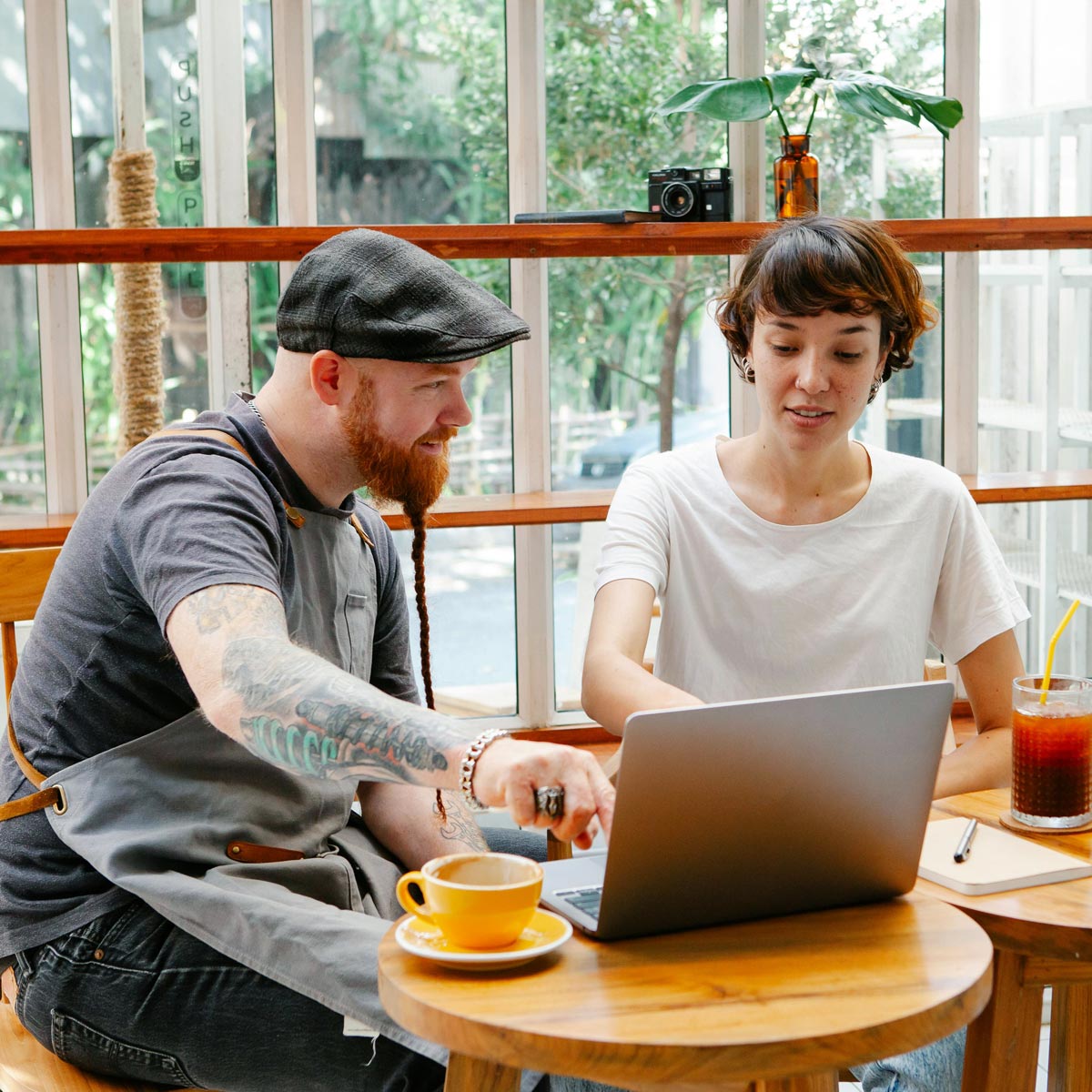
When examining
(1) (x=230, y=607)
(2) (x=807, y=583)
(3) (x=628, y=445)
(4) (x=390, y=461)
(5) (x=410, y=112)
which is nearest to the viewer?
(1) (x=230, y=607)

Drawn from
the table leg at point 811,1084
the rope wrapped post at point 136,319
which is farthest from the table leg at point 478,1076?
the rope wrapped post at point 136,319

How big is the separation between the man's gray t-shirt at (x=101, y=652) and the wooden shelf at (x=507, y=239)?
1.22 m

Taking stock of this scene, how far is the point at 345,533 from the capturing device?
171 cm

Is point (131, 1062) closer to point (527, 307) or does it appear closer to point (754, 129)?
point (527, 307)

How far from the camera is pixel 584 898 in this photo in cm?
118

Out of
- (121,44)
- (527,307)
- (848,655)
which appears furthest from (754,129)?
(848,655)

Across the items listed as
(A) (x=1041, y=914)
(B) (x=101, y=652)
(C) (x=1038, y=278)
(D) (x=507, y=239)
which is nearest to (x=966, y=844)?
(A) (x=1041, y=914)

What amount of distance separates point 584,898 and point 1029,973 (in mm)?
458

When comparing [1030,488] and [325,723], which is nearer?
[325,723]

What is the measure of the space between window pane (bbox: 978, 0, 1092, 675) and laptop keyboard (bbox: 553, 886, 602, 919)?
8.62ft

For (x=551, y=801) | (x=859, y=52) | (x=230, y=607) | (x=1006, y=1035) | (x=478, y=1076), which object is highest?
(x=859, y=52)

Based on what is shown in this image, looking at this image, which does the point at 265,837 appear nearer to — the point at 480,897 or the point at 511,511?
the point at 480,897

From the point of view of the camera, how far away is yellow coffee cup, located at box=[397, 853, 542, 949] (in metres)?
1.03

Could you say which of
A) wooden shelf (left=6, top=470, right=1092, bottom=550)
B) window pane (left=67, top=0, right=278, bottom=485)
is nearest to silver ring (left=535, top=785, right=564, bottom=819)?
wooden shelf (left=6, top=470, right=1092, bottom=550)
